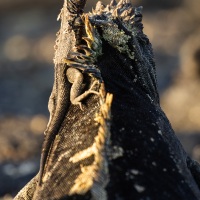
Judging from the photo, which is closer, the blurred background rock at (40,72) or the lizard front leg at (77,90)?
the lizard front leg at (77,90)

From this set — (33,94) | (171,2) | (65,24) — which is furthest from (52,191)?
(171,2)

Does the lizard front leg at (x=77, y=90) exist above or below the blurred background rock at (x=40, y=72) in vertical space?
below

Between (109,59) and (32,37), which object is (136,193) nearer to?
(109,59)

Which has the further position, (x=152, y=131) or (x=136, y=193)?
(x=152, y=131)

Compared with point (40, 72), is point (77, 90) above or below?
below

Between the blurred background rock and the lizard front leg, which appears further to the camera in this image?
the blurred background rock

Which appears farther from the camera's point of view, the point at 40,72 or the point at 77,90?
the point at 40,72

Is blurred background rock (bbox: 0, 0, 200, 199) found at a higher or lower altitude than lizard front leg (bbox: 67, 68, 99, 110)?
higher

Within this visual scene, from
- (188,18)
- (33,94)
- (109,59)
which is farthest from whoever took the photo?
(188,18)
